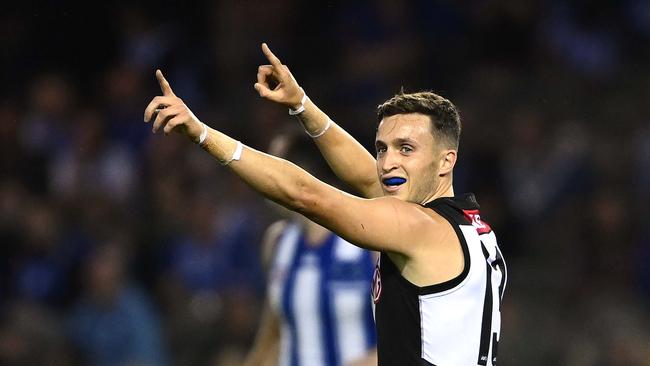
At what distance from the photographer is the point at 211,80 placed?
1132 centimetres

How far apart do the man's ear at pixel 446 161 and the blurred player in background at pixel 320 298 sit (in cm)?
159

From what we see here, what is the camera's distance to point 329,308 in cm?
593

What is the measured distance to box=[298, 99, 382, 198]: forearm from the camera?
5043mm

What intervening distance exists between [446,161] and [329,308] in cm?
171

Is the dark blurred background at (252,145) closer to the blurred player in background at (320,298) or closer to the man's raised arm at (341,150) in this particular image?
the blurred player in background at (320,298)

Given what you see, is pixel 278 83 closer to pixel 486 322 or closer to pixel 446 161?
pixel 446 161

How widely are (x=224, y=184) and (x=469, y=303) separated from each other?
6.01 metres

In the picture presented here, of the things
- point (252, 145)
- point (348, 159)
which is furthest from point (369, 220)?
point (252, 145)

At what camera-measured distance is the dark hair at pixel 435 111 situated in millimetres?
4395
